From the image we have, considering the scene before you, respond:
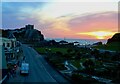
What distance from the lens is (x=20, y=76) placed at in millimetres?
52031

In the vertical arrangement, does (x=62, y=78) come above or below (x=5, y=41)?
below

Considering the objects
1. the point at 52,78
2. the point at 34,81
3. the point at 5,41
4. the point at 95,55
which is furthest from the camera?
the point at 95,55

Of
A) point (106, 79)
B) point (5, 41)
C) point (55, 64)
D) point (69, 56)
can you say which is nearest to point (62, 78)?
point (106, 79)

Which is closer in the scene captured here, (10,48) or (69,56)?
(10,48)

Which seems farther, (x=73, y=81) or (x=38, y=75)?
(x=38, y=75)

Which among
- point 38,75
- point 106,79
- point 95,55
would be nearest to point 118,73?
point 106,79

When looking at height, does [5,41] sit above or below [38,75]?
above

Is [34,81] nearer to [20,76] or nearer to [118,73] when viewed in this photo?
[20,76]

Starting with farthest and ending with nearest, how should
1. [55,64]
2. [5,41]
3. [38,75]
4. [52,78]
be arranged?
[5,41]
[55,64]
[38,75]
[52,78]

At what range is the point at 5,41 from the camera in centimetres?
7200

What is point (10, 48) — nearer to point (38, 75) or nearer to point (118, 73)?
point (38, 75)

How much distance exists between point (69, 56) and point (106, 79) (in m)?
39.6

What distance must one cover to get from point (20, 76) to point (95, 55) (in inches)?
1202

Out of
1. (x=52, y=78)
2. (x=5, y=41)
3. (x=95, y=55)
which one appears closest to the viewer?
(x=52, y=78)
